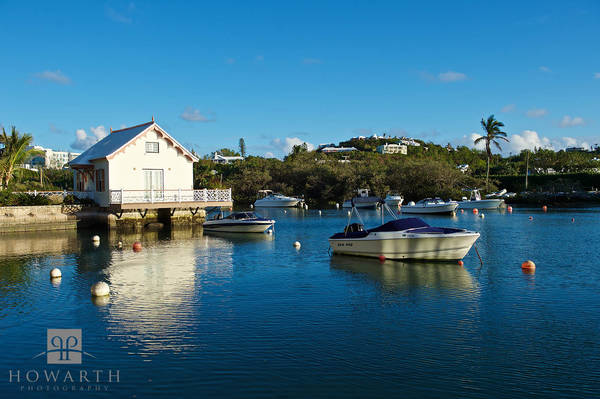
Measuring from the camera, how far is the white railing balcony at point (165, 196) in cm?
3606

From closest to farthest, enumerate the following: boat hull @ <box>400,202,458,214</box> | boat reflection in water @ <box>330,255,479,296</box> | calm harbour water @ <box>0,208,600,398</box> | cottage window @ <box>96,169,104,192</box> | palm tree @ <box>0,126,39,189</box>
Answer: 1. calm harbour water @ <box>0,208,600,398</box>
2. boat reflection in water @ <box>330,255,479,296</box>
3. cottage window @ <box>96,169,104,192</box>
4. palm tree @ <box>0,126,39,189</box>
5. boat hull @ <box>400,202,458,214</box>

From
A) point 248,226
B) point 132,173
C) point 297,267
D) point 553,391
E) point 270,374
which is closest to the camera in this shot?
point 553,391

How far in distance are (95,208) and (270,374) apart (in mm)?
33198

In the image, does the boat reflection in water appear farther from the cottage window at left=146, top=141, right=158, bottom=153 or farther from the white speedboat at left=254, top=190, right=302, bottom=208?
the white speedboat at left=254, top=190, right=302, bottom=208

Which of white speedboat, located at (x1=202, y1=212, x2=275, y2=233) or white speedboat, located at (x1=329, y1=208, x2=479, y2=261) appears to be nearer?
white speedboat, located at (x1=329, y1=208, x2=479, y2=261)

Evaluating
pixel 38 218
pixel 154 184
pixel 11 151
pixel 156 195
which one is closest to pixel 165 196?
pixel 156 195

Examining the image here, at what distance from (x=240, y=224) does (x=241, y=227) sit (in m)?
0.24

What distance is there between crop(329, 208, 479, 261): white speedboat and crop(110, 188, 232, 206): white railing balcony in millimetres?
19305

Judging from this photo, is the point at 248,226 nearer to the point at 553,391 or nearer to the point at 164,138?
the point at 164,138

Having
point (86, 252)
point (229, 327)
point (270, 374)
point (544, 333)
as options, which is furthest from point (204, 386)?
point (86, 252)

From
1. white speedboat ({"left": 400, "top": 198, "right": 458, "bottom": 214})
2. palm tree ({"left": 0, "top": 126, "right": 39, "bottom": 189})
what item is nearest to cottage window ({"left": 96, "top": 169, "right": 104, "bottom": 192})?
palm tree ({"left": 0, "top": 126, "right": 39, "bottom": 189})

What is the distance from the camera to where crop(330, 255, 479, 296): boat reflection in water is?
16969 mm

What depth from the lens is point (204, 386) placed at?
918 cm

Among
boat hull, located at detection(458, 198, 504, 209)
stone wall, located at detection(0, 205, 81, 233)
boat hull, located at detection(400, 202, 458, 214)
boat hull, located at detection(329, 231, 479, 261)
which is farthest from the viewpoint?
boat hull, located at detection(458, 198, 504, 209)
